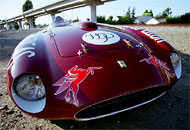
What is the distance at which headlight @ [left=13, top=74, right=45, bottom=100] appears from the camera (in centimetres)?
128

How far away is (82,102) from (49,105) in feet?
0.88

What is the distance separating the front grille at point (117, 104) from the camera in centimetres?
124

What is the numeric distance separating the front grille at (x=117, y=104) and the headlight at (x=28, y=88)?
371mm

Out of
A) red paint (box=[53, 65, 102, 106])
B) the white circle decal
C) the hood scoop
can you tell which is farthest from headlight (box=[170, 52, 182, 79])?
red paint (box=[53, 65, 102, 106])

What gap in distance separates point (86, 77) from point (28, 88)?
490 mm

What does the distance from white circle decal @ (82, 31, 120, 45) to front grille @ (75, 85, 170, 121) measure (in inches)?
25.9

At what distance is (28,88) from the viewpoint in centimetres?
128

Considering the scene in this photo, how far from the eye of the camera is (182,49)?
3922 mm

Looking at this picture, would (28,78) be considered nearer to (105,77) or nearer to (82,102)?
(82,102)

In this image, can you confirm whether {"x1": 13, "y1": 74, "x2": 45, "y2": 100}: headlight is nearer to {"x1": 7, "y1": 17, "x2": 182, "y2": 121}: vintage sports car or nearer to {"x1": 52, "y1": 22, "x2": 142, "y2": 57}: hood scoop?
{"x1": 7, "y1": 17, "x2": 182, "y2": 121}: vintage sports car

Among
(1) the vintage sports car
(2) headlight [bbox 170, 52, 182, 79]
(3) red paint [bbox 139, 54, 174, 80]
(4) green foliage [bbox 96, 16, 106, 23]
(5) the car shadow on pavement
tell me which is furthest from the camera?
(4) green foliage [bbox 96, 16, 106, 23]

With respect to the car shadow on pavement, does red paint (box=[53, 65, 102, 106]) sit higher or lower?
higher

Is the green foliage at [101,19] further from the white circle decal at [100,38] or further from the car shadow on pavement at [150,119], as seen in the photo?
the car shadow on pavement at [150,119]

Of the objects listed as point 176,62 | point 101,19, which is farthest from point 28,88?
point 101,19
